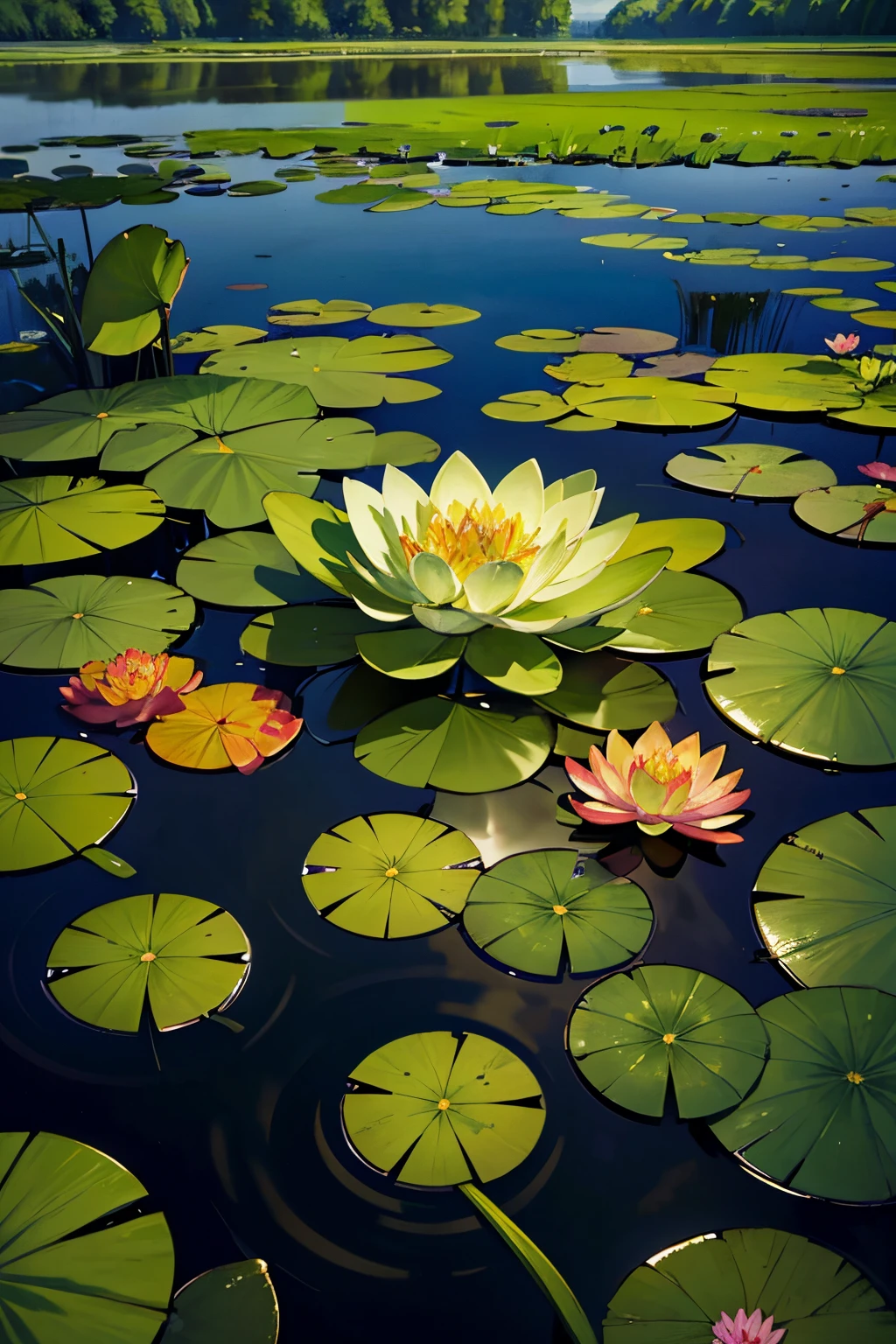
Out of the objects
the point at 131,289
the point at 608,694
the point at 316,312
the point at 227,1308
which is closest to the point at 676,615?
the point at 608,694

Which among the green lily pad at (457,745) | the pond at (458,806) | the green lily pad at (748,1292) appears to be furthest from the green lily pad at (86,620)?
the green lily pad at (748,1292)

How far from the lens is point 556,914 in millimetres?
983

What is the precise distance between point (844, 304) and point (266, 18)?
2126 centimetres

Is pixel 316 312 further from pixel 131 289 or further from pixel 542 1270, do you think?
pixel 542 1270

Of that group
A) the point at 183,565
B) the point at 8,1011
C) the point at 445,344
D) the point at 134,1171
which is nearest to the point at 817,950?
the point at 134,1171

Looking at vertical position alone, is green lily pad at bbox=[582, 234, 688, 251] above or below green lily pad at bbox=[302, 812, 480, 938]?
above

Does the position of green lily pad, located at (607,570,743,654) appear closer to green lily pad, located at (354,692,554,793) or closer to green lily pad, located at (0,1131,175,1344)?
green lily pad, located at (354,692,554,793)

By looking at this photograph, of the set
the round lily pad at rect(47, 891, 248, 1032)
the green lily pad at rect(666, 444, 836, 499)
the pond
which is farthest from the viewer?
the green lily pad at rect(666, 444, 836, 499)

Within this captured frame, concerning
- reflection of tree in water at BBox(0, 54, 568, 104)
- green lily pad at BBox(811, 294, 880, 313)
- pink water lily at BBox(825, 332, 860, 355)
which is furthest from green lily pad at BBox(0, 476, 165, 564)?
reflection of tree in water at BBox(0, 54, 568, 104)

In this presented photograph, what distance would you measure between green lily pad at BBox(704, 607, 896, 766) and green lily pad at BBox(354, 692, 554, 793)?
287mm

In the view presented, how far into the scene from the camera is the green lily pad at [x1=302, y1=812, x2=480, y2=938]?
981 mm

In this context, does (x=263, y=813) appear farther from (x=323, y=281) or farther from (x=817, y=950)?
(x=323, y=281)

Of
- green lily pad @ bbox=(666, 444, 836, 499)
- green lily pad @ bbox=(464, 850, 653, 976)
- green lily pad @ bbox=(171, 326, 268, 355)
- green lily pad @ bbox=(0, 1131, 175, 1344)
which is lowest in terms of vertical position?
green lily pad @ bbox=(0, 1131, 175, 1344)

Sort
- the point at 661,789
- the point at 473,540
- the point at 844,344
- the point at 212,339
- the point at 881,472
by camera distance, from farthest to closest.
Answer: the point at 212,339
the point at 844,344
the point at 881,472
the point at 473,540
the point at 661,789
